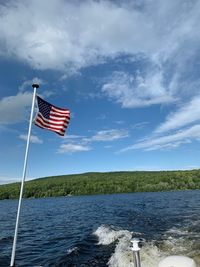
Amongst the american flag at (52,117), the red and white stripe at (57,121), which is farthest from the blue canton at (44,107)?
the red and white stripe at (57,121)

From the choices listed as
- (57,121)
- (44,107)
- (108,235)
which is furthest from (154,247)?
(44,107)

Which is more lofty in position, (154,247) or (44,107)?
(44,107)

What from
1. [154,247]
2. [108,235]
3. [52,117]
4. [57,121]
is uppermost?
[52,117]

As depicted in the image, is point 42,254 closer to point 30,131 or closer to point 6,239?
point 6,239

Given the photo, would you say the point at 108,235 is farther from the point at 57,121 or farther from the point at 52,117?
the point at 52,117

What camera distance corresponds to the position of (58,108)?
506 inches

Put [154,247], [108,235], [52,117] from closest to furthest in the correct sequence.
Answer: [52,117] < [154,247] < [108,235]

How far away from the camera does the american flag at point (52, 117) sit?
40.6 feet

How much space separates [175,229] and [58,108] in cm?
1831

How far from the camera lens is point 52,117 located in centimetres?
1265

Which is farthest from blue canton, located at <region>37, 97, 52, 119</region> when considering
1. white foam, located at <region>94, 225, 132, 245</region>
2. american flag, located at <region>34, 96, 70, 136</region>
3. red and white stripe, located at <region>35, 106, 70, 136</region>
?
white foam, located at <region>94, 225, 132, 245</region>

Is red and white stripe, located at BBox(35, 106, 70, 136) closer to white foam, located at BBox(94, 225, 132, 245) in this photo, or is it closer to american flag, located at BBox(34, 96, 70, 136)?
american flag, located at BBox(34, 96, 70, 136)

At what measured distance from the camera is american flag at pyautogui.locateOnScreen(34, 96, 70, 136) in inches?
487

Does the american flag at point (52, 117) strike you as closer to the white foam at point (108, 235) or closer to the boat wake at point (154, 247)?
the boat wake at point (154, 247)
